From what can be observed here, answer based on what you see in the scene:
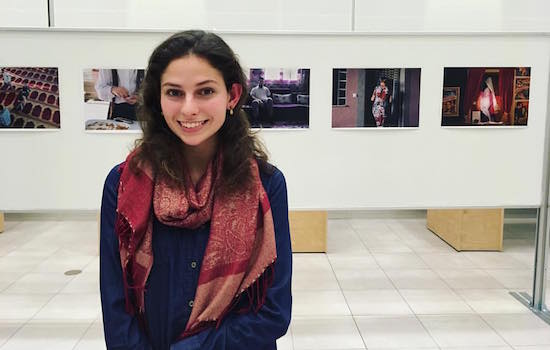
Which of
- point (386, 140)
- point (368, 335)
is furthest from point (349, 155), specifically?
point (368, 335)

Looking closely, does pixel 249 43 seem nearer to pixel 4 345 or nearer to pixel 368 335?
pixel 368 335

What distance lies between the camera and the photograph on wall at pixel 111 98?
11.0 feet

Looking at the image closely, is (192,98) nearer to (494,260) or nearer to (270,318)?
Answer: (270,318)

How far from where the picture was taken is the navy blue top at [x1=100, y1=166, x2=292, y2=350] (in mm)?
1406

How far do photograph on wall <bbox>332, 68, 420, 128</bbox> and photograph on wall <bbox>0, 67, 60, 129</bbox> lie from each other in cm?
185

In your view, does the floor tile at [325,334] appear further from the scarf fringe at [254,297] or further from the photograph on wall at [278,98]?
the scarf fringe at [254,297]

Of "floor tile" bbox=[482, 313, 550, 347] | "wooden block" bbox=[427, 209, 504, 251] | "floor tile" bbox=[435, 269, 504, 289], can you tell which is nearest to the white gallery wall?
"floor tile" bbox=[482, 313, 550, 347]

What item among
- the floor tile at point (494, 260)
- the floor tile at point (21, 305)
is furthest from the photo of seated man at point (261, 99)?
the floor tile at point (494, 260)

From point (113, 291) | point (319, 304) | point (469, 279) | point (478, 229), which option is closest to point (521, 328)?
point (469, 279)

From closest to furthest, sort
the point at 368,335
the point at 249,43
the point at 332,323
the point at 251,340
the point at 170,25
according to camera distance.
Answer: the point at 251,340 < the point at 249,43 < the point at 368,335 < the point at 332,323 < the point at 170,25

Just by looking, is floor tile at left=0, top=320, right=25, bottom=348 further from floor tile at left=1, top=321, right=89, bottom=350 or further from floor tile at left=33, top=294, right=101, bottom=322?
floor tile at left=33, top=294, right=101, bottom=322

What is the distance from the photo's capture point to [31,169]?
3.41 meters

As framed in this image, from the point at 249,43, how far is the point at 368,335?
2177mm

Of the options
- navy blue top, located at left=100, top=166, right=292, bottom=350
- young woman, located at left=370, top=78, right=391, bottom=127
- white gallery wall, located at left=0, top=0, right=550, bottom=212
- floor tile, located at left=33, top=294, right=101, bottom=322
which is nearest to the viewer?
navy blue top, located at left=100, top=166, right=292, bottom=350
